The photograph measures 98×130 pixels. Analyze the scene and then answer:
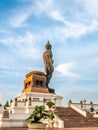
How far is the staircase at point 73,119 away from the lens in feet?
87.3

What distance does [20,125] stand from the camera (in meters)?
30.2

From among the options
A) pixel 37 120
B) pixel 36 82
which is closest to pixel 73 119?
pixel 36 82

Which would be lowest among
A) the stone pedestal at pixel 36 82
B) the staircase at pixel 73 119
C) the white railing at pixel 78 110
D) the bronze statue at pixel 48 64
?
the staircase at pixel 73 119

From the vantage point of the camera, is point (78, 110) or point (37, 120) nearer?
point (37, 120)

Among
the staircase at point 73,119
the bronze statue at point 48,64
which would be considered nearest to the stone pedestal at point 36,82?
the bronze statue at point 48,64

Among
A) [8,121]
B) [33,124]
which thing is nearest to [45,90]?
[8,121]

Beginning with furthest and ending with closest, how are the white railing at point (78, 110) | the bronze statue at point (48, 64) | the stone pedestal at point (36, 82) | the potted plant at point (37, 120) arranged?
the bronze statue at point (48, 64) < the stone pedestal at point (36, 82) < the white railing at point (78, 110) < the potted plant at point (37, 120)

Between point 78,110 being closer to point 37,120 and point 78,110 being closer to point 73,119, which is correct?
point 73,119

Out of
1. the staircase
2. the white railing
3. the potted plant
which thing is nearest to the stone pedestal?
the white railing

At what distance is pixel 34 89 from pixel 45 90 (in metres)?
2.43

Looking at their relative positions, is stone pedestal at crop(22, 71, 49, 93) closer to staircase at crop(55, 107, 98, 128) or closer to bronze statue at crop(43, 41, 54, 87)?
bronze statue at crop(43, 41, 54, 87)

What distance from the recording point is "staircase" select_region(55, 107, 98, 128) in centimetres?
2661

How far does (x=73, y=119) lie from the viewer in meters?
28.3

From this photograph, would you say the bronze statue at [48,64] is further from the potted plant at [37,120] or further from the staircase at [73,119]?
the potted plant at [37,120]
